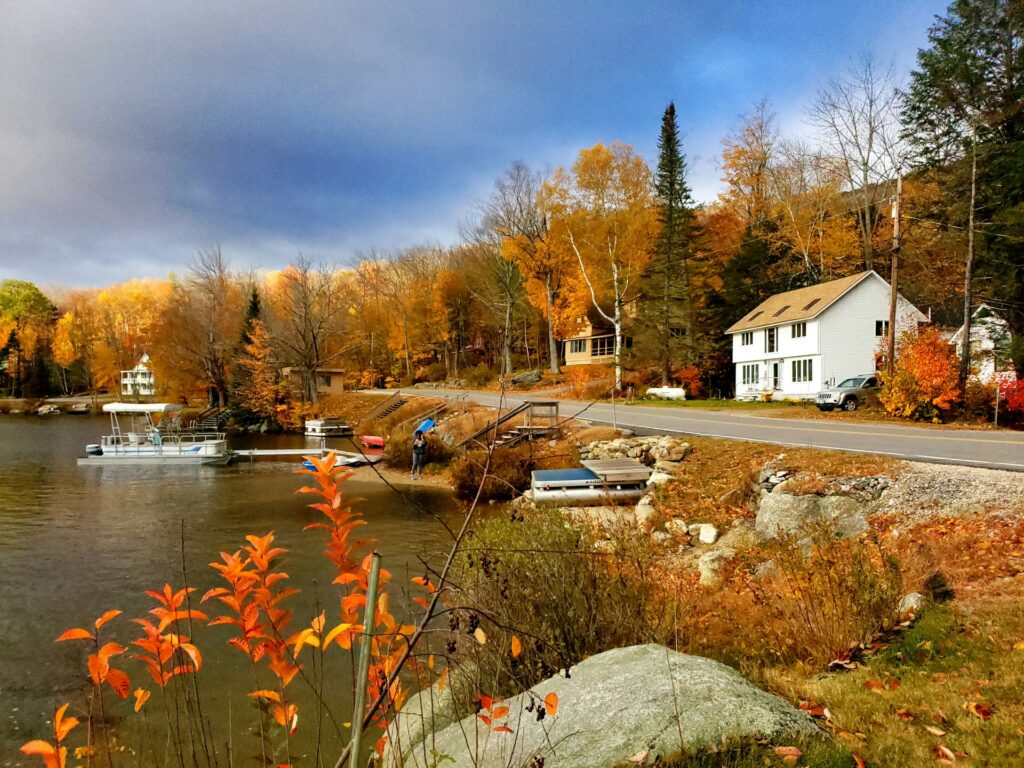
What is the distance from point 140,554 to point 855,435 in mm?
17346

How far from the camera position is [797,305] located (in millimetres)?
32438

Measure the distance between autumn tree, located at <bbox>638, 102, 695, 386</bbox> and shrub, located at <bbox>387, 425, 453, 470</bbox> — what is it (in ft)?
52.7

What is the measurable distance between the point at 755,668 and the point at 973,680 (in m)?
1.53

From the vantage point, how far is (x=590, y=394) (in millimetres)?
32625

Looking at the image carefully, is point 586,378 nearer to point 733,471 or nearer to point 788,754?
point 733,471

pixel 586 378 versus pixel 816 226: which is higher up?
pixel 816 226

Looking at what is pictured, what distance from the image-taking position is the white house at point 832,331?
98.1 feet

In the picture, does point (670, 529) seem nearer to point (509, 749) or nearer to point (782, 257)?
point (509, 749)

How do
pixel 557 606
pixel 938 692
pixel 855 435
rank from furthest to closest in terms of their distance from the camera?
pixel 855 435
pixel 557 606
pixel 938 692

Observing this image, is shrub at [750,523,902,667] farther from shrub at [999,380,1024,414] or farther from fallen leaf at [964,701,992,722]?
shrub at [999,380,1024,414]

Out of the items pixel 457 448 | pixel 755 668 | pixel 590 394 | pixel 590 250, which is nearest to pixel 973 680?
pixel 755 668

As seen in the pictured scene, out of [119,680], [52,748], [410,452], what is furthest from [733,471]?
[410,452]

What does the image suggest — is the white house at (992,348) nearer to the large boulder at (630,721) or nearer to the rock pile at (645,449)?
the rock pile at (645,449)

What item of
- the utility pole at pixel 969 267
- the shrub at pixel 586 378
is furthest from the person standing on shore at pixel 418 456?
the utility pole at pixel 969 267
